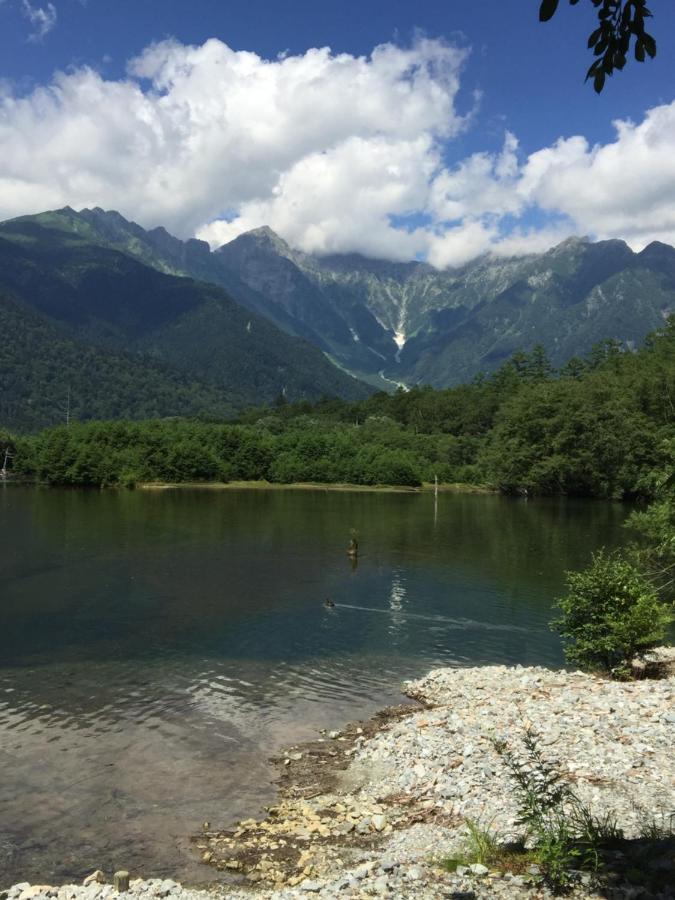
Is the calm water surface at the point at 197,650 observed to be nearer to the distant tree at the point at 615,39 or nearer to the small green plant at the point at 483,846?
the small green plant at the point at 483,846

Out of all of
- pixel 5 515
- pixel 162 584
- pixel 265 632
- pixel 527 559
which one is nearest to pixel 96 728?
pixel 265 632

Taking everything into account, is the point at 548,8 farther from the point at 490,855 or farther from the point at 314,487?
the point at 314,487

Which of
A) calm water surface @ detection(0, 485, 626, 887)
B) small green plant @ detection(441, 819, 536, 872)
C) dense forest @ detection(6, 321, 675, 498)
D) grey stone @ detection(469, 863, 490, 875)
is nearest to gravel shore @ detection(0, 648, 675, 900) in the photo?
grey stone @ detection(469, 863, 490, 875)

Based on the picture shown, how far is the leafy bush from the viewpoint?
25141 mm

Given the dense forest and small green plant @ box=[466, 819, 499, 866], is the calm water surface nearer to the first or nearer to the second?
small green plant @ box=[466, 819, 499, 866]

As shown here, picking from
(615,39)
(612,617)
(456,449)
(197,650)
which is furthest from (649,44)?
(456,449)

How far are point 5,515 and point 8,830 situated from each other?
260 feet

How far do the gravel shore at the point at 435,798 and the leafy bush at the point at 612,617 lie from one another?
3.24 metres

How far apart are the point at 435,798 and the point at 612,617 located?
12990mm

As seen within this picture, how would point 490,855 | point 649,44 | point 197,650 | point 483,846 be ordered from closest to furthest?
point 649,44 → point 490,855 → point 483,846 → point 197,650

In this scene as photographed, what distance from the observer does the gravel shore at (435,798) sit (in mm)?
11070

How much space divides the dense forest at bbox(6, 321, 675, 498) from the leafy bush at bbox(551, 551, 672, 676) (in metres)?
92.3

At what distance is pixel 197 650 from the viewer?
1240 inches

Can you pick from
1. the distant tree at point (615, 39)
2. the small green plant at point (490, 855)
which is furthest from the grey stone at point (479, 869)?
the distant tree at point (615, 39)
